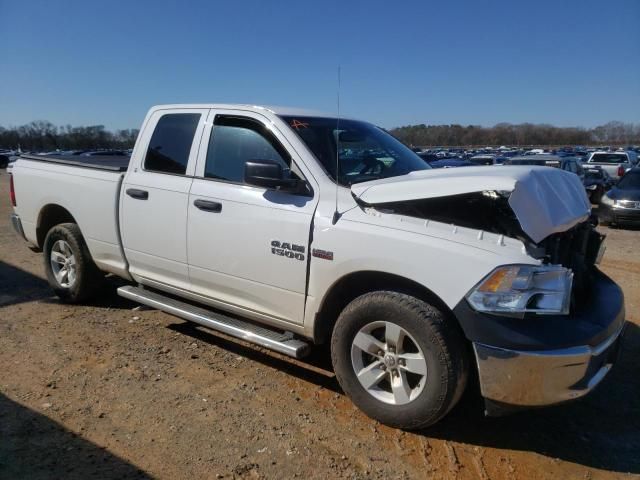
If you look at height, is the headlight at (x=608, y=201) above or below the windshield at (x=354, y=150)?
below

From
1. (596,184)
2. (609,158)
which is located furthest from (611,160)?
(596,184)

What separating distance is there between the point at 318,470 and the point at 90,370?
6.84ft

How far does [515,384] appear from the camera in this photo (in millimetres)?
2729

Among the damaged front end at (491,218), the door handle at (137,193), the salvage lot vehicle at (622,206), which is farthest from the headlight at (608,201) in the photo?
the door handle at (137,193)

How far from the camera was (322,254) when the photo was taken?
3.27 meters

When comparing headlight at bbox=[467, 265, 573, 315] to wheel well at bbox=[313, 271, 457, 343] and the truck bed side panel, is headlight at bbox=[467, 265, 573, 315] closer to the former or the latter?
wheel well at bbox=[313, 271, 457, 343]

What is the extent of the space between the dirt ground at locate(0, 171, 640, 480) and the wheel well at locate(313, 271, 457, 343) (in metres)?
0.55

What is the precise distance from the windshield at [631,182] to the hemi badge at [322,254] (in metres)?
12.7

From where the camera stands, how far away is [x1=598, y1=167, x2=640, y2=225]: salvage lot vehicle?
12344mm

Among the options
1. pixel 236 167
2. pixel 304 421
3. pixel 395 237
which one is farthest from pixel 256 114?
pixel 304 421

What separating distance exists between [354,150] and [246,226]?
3.48 ft

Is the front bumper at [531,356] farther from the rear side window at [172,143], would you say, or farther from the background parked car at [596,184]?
the background parked car at [596,184]

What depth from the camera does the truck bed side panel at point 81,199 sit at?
4668 mm

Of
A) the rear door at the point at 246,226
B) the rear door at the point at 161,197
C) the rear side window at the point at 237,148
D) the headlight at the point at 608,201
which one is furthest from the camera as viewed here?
→ the headlight at the point at 608,201
